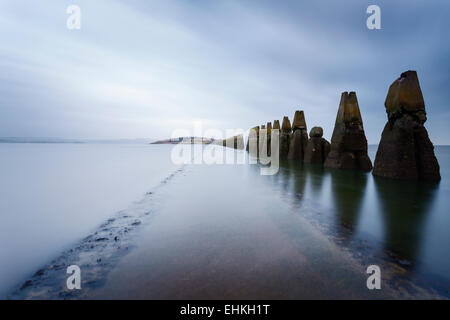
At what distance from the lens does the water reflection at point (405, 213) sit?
2.95 meters

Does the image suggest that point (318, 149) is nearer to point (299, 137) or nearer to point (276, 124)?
point (299, 137)

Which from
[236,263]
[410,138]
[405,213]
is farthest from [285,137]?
[236,263]

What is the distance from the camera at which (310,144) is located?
16141mm

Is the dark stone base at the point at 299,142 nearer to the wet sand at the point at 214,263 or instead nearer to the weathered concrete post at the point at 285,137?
the weathered concrete post at the point at 285,137

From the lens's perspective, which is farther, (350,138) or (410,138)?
(350,138)

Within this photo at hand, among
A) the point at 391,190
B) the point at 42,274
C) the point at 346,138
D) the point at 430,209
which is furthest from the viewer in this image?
the point at 346,138

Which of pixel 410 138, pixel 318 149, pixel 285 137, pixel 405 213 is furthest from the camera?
pixel 285 137

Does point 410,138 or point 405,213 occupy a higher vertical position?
point 410,138

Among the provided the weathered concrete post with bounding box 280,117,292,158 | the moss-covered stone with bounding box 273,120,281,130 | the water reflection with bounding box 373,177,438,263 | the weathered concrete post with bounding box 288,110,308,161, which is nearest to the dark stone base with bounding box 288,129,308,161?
the weathered concrete post with bounding box 288,110,308,161

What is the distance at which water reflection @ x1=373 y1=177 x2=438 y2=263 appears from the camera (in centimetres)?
295

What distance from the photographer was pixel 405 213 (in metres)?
4.56

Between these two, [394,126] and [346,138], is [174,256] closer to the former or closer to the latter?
[394,126]
